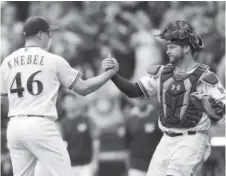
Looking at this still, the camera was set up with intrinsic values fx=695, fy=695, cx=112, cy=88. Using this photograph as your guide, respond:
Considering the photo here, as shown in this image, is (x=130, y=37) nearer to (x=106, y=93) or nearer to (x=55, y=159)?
(x=106, y=93)

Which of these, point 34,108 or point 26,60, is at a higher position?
point 26,60

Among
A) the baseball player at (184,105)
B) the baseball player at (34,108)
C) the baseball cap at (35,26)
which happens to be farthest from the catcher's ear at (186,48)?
the baseball cap at (35,26)

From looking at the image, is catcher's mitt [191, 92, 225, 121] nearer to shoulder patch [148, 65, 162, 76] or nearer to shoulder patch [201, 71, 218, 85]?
shoulder patch [201, 71, 218, 85]

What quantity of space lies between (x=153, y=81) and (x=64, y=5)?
613cm

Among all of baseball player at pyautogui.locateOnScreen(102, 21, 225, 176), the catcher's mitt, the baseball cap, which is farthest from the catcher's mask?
the baseball cap

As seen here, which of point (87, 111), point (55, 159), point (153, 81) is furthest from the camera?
point (87, 111)

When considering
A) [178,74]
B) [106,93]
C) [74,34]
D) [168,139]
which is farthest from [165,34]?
[74,34]

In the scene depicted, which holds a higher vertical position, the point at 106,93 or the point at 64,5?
the point at 64,5

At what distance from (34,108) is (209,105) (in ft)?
6.24

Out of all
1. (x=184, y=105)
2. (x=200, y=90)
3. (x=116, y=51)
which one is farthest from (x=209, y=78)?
(x=116, y=51)

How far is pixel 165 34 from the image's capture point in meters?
8.00

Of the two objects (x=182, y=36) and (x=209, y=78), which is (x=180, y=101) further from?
(x=182, y=36)

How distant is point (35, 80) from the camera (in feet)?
25.2

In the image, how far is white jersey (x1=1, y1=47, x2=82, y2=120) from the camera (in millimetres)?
7660
